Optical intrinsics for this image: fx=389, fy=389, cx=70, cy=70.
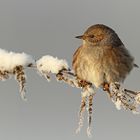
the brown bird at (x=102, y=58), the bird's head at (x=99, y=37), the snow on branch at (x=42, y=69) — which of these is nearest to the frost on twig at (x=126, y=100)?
the snow on branch at (x=42, y=69)

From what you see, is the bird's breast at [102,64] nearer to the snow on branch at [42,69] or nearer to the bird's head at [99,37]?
the bird's head at [99,37]

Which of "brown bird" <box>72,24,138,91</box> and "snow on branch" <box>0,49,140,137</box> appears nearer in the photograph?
"snow on branch" <box>0,49,140,137</box>

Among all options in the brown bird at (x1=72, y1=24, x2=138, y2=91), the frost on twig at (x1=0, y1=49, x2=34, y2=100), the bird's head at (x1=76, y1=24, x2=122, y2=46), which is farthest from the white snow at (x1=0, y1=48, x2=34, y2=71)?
the bird's head at (x1=76, y1=24, x2=122, y2=46)

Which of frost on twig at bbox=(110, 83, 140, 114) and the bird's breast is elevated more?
the bird's breast

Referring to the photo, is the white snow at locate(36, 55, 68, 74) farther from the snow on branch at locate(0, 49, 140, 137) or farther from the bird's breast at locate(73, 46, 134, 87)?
the bird's breast at locate(73, 46, 134, 87)

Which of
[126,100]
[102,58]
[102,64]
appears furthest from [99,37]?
[126,100]

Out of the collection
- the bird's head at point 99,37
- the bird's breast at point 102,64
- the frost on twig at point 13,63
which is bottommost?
the frost on twig at point 13,63

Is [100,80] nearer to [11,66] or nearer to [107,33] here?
[107,33]
